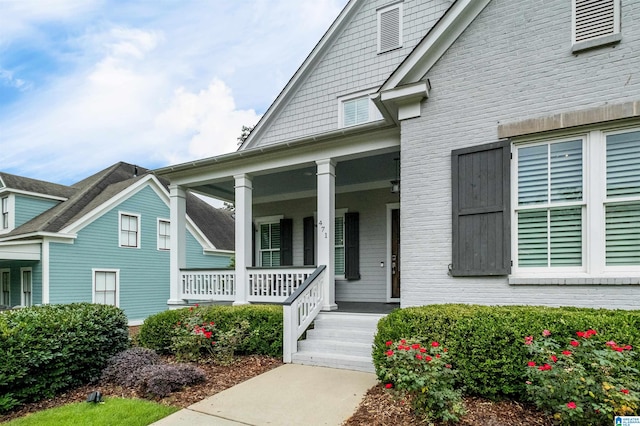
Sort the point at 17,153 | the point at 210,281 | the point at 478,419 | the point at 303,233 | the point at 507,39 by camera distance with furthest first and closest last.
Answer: the point at 17,153 < the point at 303,233 < the point at 210,281 < the point at 507,39 < the point at 478,419

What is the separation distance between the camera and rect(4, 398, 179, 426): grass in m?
3.97

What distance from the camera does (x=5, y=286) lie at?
14523mm

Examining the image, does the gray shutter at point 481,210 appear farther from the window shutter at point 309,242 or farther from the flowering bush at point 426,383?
the window shutter at point 309,242

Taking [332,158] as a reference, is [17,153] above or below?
above

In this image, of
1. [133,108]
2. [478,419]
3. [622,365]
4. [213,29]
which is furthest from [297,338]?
[133,108]

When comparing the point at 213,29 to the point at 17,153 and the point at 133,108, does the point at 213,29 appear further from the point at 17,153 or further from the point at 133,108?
the point at 17,153

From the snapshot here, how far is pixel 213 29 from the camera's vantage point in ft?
34.5

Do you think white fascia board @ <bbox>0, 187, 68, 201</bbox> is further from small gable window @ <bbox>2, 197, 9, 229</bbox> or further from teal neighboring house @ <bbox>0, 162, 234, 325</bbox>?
small gable window @ <bbox>2, 197, 9, 229</bbox>

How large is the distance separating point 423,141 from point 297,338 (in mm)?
3713

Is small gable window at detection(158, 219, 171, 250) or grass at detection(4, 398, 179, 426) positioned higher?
small gable window at detection(158, 219, 171, 250)

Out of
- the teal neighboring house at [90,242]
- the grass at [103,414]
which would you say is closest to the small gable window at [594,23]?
the grass at [103,414]

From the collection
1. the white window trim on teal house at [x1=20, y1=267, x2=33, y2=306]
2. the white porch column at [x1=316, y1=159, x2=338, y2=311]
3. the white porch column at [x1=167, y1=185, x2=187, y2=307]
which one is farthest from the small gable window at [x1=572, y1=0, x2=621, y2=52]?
the white window trim on teal house at [x1=20, y1=267, x2=33, y2=306]

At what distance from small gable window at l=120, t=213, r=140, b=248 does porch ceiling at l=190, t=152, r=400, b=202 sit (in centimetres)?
715

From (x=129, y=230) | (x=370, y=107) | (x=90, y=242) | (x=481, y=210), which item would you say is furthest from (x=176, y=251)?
(x=129, y=230)
